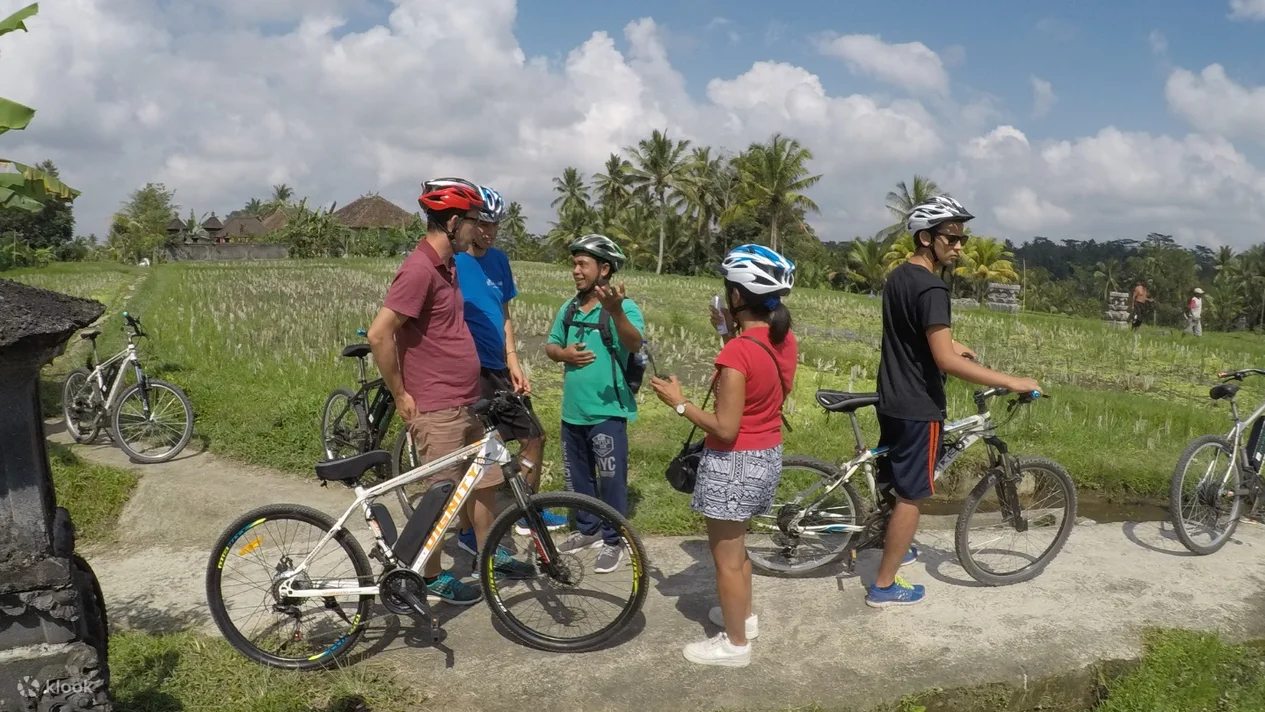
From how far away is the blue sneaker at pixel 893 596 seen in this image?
426 cm

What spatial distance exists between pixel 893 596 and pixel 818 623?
0.46m

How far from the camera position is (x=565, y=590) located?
401 cm

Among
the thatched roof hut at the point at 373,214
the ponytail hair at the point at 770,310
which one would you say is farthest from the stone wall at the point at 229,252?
the ponytail hair at the point at 770,310

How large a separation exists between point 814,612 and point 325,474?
2409 mm

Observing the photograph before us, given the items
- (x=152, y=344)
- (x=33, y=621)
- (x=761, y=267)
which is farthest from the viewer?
(x=152, y=344)

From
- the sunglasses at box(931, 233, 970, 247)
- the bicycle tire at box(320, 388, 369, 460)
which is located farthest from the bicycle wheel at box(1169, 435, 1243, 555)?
the bicycle tire at box(320, 388, 369, 460)

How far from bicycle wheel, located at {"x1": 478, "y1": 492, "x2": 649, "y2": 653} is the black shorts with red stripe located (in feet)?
4.53

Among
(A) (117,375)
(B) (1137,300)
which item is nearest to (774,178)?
(B) (1137,300)

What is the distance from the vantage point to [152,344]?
10883 mm

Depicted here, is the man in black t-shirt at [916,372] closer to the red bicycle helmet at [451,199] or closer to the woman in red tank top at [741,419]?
the woman in red tank top at [741,419]

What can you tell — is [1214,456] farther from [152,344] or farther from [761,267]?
[152,344]

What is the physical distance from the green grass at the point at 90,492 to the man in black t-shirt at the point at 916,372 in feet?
15.3

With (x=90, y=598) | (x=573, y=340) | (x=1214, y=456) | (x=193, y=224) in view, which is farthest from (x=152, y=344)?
(x=193, y=224)

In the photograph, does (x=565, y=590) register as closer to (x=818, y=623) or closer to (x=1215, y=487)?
(x=818, y=623)
